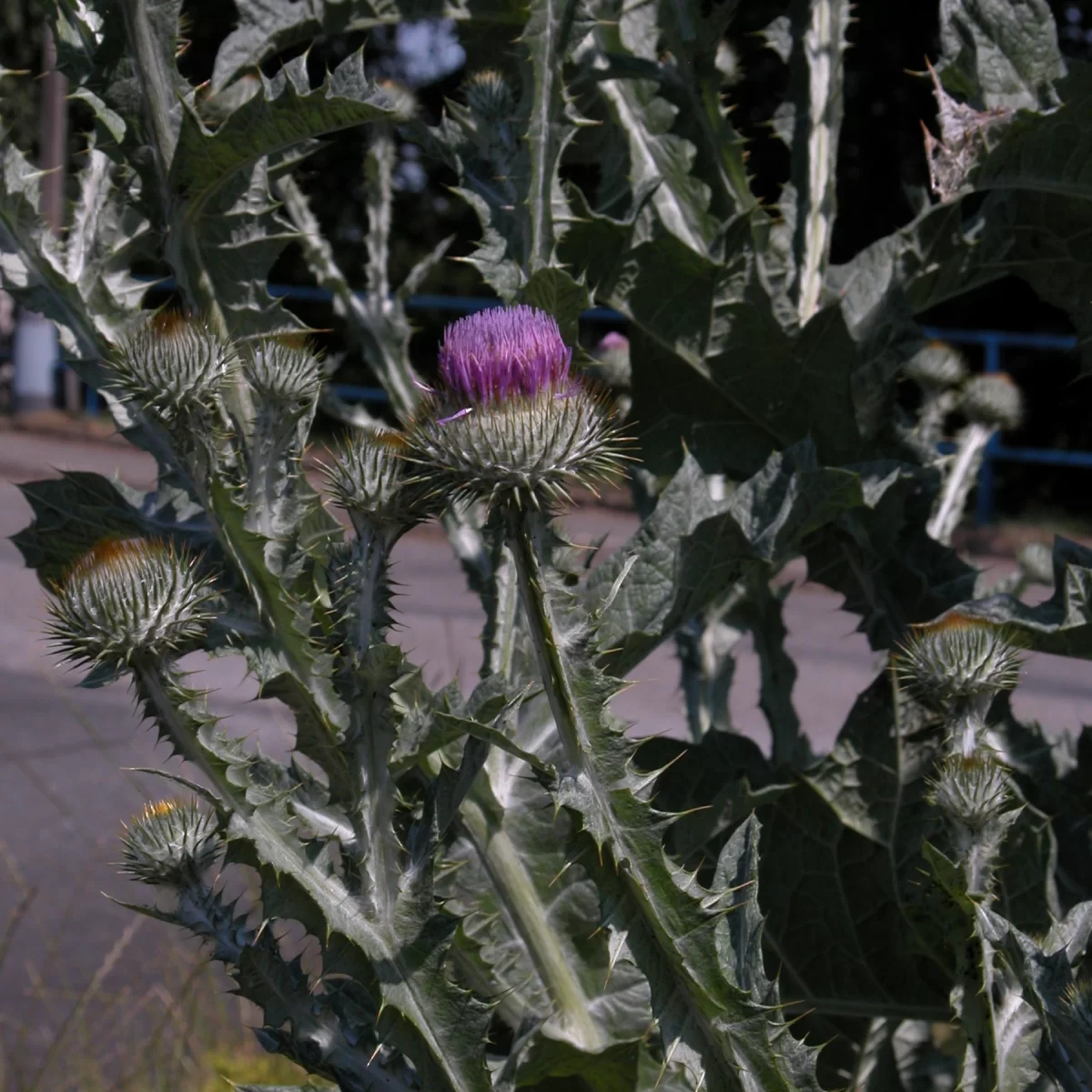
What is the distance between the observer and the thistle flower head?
141 cm

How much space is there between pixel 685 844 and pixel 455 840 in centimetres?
39

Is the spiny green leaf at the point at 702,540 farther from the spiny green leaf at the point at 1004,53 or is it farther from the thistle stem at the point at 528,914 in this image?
the spiny green leaf at the point at 1004,53

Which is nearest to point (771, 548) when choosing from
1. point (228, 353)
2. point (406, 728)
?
point (406, 728)

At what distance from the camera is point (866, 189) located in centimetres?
1619

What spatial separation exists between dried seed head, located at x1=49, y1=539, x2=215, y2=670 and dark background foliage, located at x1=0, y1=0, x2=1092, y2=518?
9.95m

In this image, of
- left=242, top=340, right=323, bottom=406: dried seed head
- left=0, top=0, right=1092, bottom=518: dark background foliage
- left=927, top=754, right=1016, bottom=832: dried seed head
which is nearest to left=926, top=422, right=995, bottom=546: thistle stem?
left=927, top=754, right=1016, bottom=832: dried seed head

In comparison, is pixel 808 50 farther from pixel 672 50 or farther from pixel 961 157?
pixel 961 157

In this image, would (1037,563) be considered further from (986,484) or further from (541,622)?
(986,484)

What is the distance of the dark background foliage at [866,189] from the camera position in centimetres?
1430

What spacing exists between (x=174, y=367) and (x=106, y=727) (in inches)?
263

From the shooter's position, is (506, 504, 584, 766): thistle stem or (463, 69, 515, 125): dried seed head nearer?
(506, 504, 584, 766): thistle stem

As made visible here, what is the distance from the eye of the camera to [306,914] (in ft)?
5.35

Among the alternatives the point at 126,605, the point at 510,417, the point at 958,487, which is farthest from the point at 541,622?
the point at 958,487

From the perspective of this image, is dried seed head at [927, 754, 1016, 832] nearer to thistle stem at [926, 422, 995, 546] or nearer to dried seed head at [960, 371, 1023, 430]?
thistle stem at [926, 422, 995, 546]
